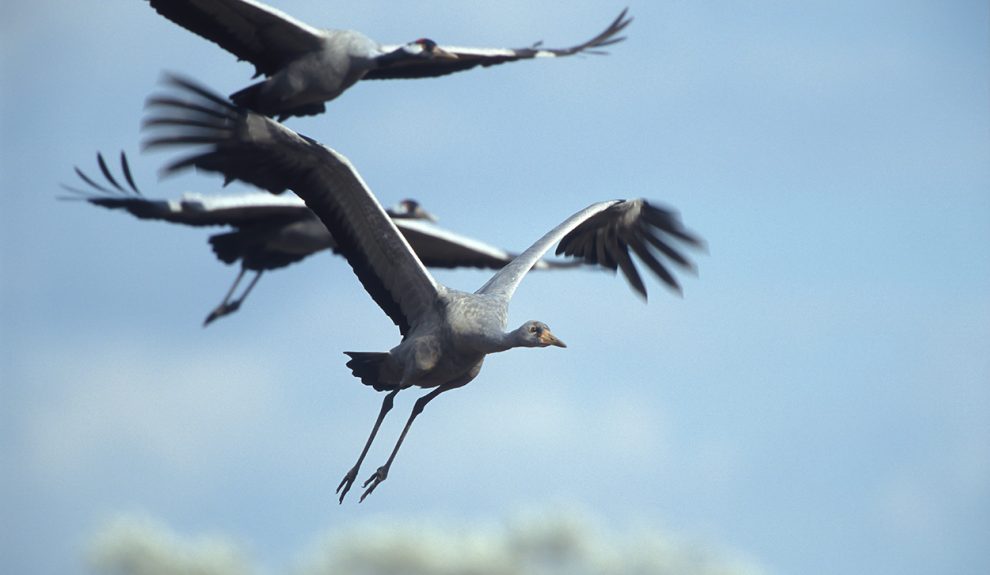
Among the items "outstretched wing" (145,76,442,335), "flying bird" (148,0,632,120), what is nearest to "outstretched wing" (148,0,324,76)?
"flying bird" (148,0,632,120)

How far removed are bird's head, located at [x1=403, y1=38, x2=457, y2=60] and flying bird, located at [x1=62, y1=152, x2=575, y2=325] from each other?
11.7 ft

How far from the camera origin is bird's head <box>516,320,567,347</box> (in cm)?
1274

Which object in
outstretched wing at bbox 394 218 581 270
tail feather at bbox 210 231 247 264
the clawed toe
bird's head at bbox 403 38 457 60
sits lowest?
the clawed toe

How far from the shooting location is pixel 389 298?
13688 millimetres

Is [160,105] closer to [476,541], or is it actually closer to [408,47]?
[408,47]

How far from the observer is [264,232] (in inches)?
847

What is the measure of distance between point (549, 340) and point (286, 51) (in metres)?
4.70

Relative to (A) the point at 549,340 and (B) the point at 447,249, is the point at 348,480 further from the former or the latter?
(B) the point at 447,249

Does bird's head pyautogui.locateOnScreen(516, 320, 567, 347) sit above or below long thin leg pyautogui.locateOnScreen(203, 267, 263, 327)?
below

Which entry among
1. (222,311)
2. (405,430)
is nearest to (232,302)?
(222,311)

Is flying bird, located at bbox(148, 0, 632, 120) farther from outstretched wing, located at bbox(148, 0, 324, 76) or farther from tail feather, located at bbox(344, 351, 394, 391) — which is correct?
tail feather, located at bbox(344, 351, 394, 391)

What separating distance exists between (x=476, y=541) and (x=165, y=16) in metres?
21.0

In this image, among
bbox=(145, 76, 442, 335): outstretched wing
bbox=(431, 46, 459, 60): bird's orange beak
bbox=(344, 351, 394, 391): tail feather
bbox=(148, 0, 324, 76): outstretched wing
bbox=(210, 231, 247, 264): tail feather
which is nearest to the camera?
bbox=(145, 76, 442, 335): outstretched wing

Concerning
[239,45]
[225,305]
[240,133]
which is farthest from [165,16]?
A: [225,305]
